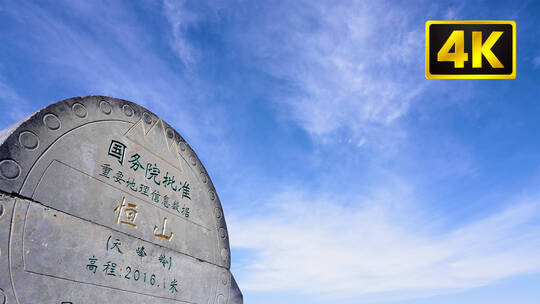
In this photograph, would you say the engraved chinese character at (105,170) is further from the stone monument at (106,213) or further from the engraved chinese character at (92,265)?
the engraved chinese character at (92,265)

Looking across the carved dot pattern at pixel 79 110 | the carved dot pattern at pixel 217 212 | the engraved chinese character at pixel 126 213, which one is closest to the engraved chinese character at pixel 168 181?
the engraved chinese character at pixel 126 213

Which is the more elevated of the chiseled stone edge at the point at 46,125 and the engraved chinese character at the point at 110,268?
the chiseled stone edge at the point at 46,125

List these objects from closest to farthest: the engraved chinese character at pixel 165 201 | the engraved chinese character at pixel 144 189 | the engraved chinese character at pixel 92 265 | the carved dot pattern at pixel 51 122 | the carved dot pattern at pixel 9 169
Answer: the carved dot pattern at pixel 9 169 < the carved dot pattern at pixel 51 122 < the engraved chinese character at pixel 92 265 < the engraved chinese character at pixel 144 189 < the engraved chinese character at pixel 165 201

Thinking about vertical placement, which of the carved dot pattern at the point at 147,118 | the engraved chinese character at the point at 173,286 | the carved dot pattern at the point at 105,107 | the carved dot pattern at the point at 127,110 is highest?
the carved dot pattern at the point at 147,118

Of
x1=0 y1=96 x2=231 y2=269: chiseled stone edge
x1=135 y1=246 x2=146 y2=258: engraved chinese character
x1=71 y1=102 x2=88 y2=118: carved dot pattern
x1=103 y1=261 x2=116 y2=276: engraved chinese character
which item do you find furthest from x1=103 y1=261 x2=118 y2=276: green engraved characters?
x1=71 y1=102 x2=88 y2=118: carved dot pattern

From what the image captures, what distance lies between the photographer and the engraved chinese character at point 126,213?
3783 millimetres

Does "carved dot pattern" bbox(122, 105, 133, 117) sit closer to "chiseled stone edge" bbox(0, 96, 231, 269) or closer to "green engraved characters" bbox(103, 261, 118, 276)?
"chiseled stone edge" bbox(0, 96, 231, 269)

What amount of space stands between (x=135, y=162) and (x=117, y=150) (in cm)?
25

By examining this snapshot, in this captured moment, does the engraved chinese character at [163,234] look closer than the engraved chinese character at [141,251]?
No

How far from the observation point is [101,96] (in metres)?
3.85

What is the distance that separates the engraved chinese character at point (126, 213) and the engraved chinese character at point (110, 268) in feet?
1.20

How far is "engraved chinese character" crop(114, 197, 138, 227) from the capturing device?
3783mm

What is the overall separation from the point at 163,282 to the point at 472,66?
5.39m

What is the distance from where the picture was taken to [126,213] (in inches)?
152
